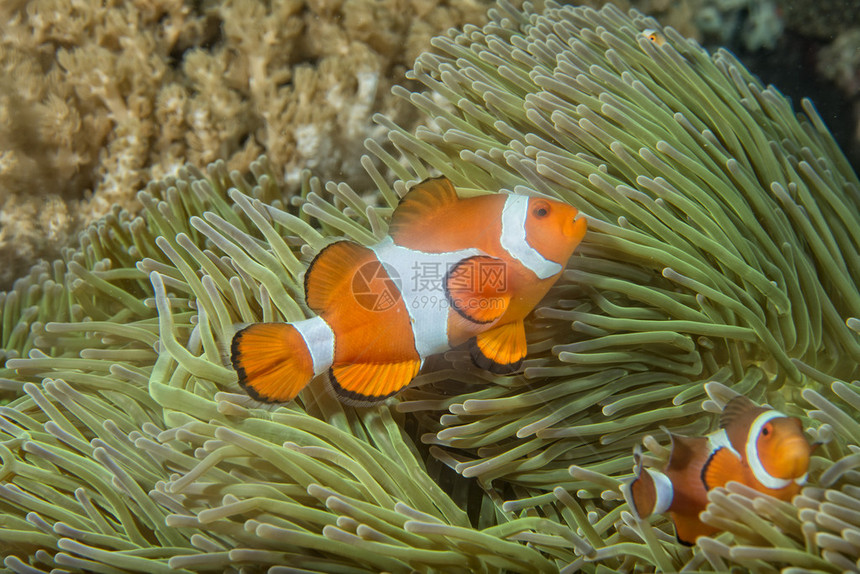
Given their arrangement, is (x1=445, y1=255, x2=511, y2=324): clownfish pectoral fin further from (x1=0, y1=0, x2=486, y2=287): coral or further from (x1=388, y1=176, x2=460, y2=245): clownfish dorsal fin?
(x1=0, y1=0, x2=486, y2=287): coral

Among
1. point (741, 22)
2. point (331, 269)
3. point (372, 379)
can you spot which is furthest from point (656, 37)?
point (372, 379)

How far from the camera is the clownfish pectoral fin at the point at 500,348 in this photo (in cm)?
125

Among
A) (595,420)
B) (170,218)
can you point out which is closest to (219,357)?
(170,218)

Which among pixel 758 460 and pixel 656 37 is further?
pixel 656 37

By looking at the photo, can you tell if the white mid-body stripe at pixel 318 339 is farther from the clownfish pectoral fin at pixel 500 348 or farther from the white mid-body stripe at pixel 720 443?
the white mid-body stripe at pixel 720 443

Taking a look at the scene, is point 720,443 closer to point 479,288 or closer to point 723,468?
point 723,468

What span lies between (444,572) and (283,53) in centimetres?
197

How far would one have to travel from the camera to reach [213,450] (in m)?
1.29

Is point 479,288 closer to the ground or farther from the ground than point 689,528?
farther from the ground

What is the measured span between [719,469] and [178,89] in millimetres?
2243

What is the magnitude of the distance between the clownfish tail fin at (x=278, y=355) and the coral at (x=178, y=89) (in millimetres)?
1172

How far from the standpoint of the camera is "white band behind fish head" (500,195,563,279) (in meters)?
1.21

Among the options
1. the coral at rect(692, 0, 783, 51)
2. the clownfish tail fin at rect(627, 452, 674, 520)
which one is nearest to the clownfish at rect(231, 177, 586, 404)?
the clownfish tail fin at rect(627, 452, 674, 520)

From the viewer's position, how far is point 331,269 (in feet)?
4.38
